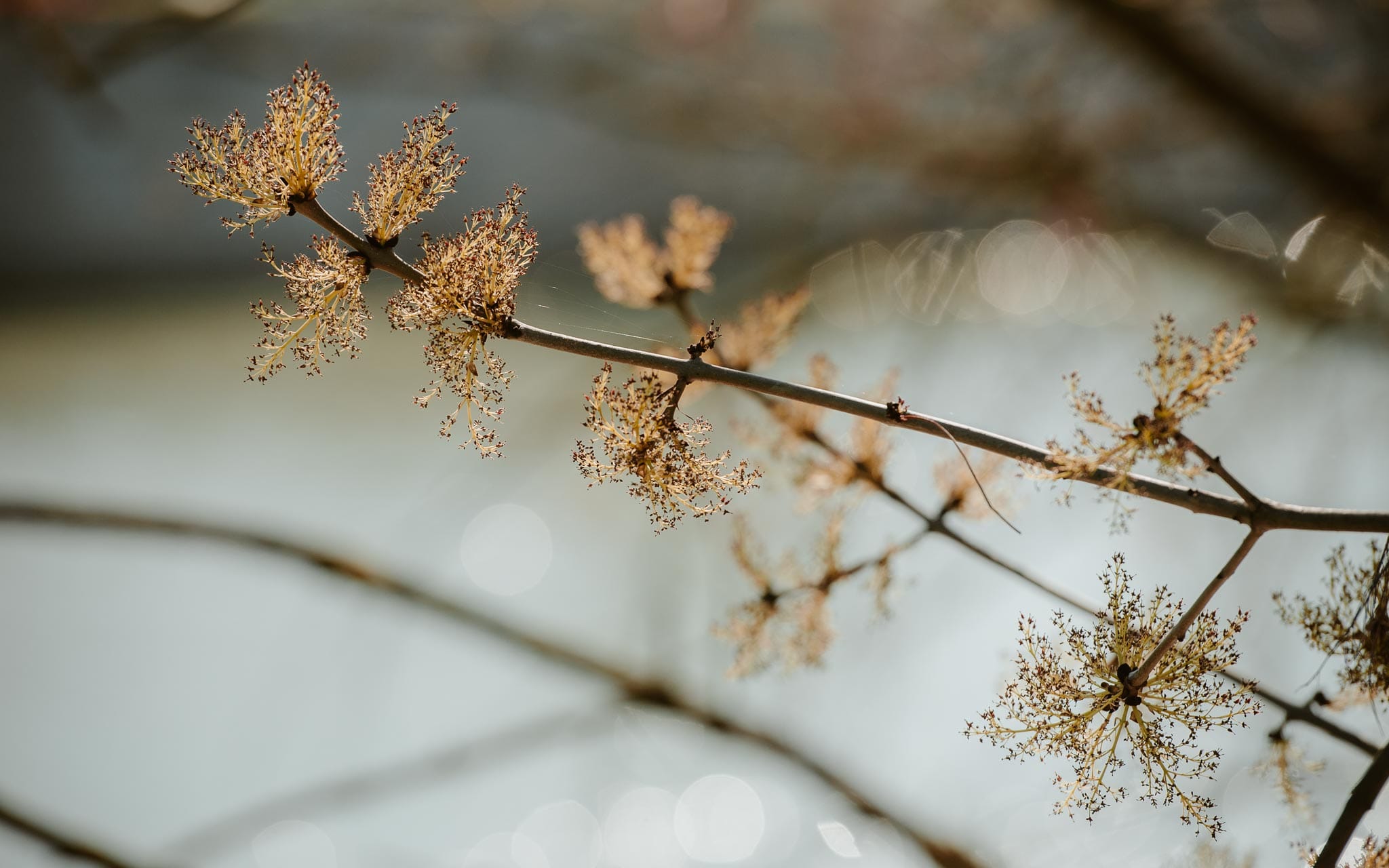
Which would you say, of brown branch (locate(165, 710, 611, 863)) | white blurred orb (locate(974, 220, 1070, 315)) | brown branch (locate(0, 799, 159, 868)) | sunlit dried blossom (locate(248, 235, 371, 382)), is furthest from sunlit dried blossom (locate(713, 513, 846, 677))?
white blurred orb (locate(974, 220, 1070, 315))

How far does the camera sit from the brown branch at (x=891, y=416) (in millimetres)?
235

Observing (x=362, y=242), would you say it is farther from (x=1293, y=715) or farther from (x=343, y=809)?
(x=343, y=809)

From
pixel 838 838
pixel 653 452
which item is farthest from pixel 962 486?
pixel 838 838

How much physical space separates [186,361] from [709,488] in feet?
3.41

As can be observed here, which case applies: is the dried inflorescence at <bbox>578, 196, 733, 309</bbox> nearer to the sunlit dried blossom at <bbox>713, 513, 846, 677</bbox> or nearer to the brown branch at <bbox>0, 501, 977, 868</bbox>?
the sunlit dried blossom at <bbox>713, 513, 846, 677</bbox>

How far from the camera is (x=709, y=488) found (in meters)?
0.28

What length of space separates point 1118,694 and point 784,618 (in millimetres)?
192

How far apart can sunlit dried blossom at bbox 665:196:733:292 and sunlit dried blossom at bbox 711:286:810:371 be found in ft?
0.11

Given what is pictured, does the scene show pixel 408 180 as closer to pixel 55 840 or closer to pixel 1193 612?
pixel 1193 612

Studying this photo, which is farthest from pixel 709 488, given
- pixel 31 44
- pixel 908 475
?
pixel 31 44

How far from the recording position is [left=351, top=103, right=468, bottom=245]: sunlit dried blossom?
0.25 m

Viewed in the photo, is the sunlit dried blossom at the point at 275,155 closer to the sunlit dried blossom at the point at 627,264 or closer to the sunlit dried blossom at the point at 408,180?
the sunlit dried blossom at the point at 408,180

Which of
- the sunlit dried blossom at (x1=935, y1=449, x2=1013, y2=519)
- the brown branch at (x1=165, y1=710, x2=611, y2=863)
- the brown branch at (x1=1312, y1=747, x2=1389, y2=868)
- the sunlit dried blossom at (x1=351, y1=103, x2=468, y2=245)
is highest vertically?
the brown branch at (x1=165, y1=710, x2=611, y2=863)

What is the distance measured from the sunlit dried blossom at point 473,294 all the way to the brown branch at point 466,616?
0.60 meters
